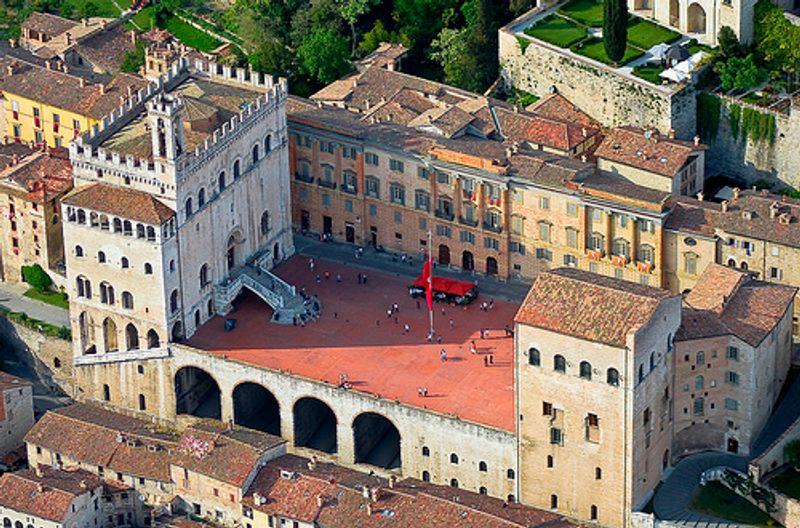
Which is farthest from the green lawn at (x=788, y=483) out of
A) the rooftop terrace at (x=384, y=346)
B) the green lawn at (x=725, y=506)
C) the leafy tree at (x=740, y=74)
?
the leafy tree at (x=740, y=74)

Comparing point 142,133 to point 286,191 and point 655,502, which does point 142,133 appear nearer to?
point 286,191

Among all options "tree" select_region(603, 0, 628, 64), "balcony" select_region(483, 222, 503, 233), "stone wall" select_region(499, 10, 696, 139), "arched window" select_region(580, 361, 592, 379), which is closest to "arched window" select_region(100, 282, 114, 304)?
"balcony" select_region(483, 222, 503, 233)

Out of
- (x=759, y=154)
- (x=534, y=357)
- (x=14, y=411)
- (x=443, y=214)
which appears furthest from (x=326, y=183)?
(x=534, y=357)

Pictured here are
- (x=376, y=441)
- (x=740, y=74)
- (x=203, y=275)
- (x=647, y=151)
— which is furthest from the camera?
(x=740, y=74)

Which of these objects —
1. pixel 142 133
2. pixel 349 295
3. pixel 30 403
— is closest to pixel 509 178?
pixel 349 295

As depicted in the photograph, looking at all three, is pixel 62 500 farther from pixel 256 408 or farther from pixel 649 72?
pixel 649 72
